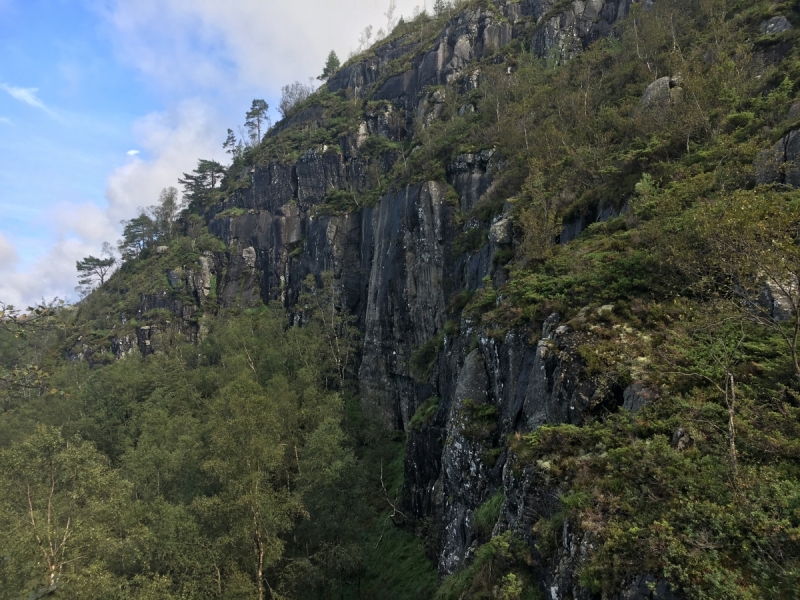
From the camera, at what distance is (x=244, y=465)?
57.6 feet

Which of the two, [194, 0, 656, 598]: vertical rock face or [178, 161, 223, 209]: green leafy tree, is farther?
[178, 161, 223, 209]: green leafy tree

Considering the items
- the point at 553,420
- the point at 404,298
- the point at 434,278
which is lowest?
the point at 553,420

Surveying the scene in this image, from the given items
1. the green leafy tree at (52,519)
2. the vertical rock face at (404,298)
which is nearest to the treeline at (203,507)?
the green leafy tree at (52,519)

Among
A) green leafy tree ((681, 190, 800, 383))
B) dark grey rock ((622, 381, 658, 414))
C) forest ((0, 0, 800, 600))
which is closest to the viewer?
forest ((0, 0, 800, 600))

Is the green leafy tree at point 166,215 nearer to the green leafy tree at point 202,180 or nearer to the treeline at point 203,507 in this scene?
the green leafy tree at point 202,180

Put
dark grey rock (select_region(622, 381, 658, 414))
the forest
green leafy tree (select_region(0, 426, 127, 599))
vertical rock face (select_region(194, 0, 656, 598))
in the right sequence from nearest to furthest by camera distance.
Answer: the forest → dark grey rock (select_region(622, 381, 658, 414)) → vertical rock face (select_region(194, 0, 656, 598)) → green leafy tree (select_region(0, 426, 127, 599))

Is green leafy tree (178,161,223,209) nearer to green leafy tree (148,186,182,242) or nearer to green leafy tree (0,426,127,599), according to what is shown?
green leafy tree (148,186,182,242)

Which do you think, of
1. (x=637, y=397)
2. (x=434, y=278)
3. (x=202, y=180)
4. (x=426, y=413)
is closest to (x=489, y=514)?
(x=637, y=397)

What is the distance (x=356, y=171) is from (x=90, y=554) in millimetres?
51273

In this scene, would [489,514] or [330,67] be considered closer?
[489,514]

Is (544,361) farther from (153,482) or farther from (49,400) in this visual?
(49,400)

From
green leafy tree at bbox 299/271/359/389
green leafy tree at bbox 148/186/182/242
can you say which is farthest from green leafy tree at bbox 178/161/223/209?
green leafy tree at bbox 299/271/359/389

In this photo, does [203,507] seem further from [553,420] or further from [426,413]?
[553,420]

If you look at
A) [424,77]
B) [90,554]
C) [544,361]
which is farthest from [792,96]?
[424,77]
